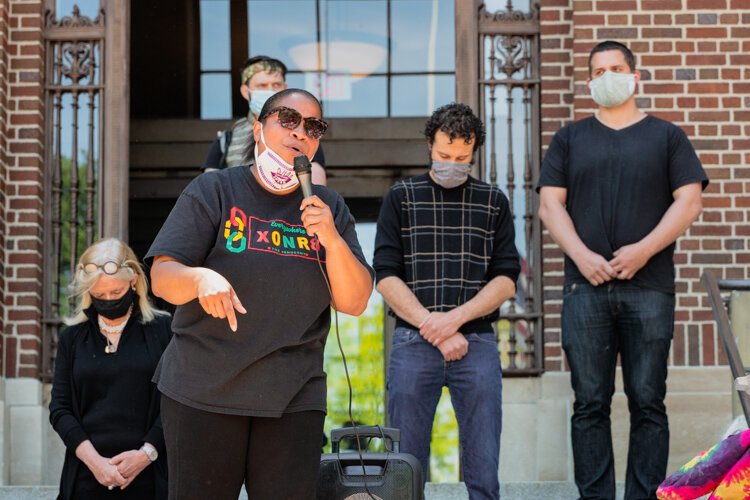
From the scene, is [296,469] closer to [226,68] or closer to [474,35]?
→ [474,35]

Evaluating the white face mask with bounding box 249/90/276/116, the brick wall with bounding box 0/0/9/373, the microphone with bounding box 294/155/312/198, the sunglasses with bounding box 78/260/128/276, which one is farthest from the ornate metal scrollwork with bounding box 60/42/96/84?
the microphone with bounding box 294/155/312/198

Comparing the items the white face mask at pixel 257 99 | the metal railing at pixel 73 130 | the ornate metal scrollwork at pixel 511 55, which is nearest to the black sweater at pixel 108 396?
the white face mask at pixel 257 99

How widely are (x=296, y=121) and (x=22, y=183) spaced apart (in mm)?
4253

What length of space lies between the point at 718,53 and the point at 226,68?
538 centimetres

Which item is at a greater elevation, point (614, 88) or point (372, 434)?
point (614, 88)

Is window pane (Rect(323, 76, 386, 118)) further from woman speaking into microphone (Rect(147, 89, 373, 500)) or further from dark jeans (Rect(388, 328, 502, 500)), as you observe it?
woman speaking into microphone (Rect(147, 89, 373, 500))

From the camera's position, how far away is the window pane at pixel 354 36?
1112cm

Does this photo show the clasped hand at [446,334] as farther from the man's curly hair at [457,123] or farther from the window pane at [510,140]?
the window pane at [510,140]

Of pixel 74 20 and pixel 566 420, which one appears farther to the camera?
pixel 74 20

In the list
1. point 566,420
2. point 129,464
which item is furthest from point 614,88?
point 129,464

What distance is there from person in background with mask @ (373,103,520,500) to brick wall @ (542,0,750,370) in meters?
1.70

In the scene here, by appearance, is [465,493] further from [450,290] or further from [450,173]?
[450,173]

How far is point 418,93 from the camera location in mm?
11203

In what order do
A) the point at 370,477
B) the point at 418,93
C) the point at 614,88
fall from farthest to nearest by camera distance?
the point at 418,93
the point at 614,88
the point at 370,477
